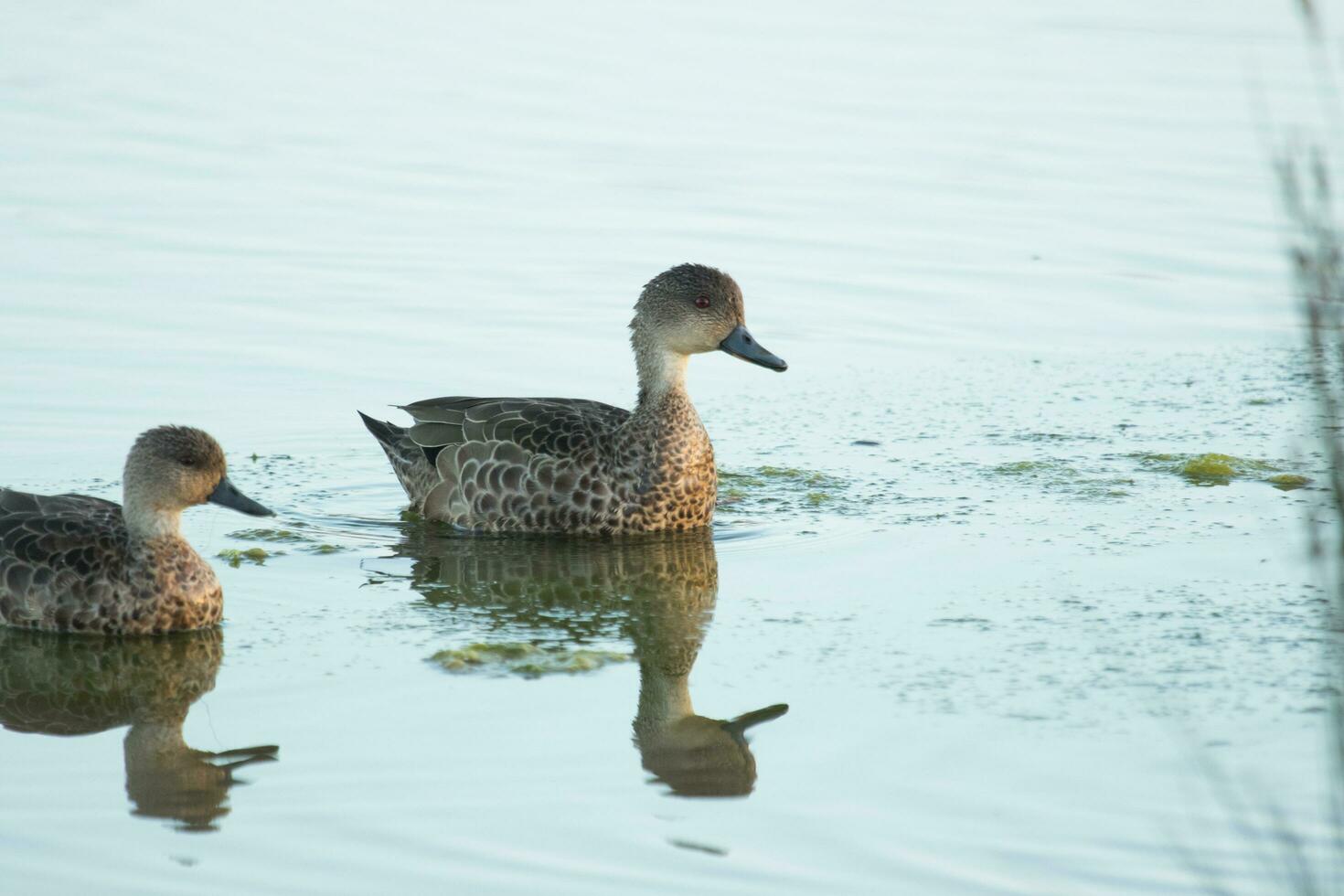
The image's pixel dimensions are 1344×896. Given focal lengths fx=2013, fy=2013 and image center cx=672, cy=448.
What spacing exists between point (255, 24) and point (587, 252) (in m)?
7.99

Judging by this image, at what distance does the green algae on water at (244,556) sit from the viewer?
866 cm

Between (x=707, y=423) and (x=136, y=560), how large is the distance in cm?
438

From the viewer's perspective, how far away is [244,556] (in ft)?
28.7

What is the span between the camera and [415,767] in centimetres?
626

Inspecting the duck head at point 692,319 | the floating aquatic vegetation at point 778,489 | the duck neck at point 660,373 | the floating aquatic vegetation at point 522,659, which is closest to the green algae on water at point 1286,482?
the floating aquatic vegetation at point 778,489

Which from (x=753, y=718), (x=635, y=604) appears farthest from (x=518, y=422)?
(x=753, y=718)

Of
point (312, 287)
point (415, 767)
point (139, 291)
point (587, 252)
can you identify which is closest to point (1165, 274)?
point (587, 252)

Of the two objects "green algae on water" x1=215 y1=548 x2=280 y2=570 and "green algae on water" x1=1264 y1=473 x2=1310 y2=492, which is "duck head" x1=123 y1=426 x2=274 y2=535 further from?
"green algae on water" x1=1264 y1=473 x2=1310 y2=492

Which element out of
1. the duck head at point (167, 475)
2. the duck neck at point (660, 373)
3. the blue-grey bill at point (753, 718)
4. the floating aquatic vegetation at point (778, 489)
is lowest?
the blue-grey bill at point (753, 718)

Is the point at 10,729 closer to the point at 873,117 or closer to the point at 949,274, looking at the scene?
the point at 949,274

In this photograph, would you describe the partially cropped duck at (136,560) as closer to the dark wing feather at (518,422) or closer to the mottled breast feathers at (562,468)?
the mottled breast feathers at (562,468)

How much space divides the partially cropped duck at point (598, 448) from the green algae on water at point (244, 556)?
1090 mm

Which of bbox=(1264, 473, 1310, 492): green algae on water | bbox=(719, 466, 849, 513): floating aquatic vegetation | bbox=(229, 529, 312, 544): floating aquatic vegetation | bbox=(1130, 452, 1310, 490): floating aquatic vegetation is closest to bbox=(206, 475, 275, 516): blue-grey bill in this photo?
bbox=(229, 529, 312, 544): floating aquatic vegetation

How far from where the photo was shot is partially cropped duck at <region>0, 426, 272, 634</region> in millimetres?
7566
